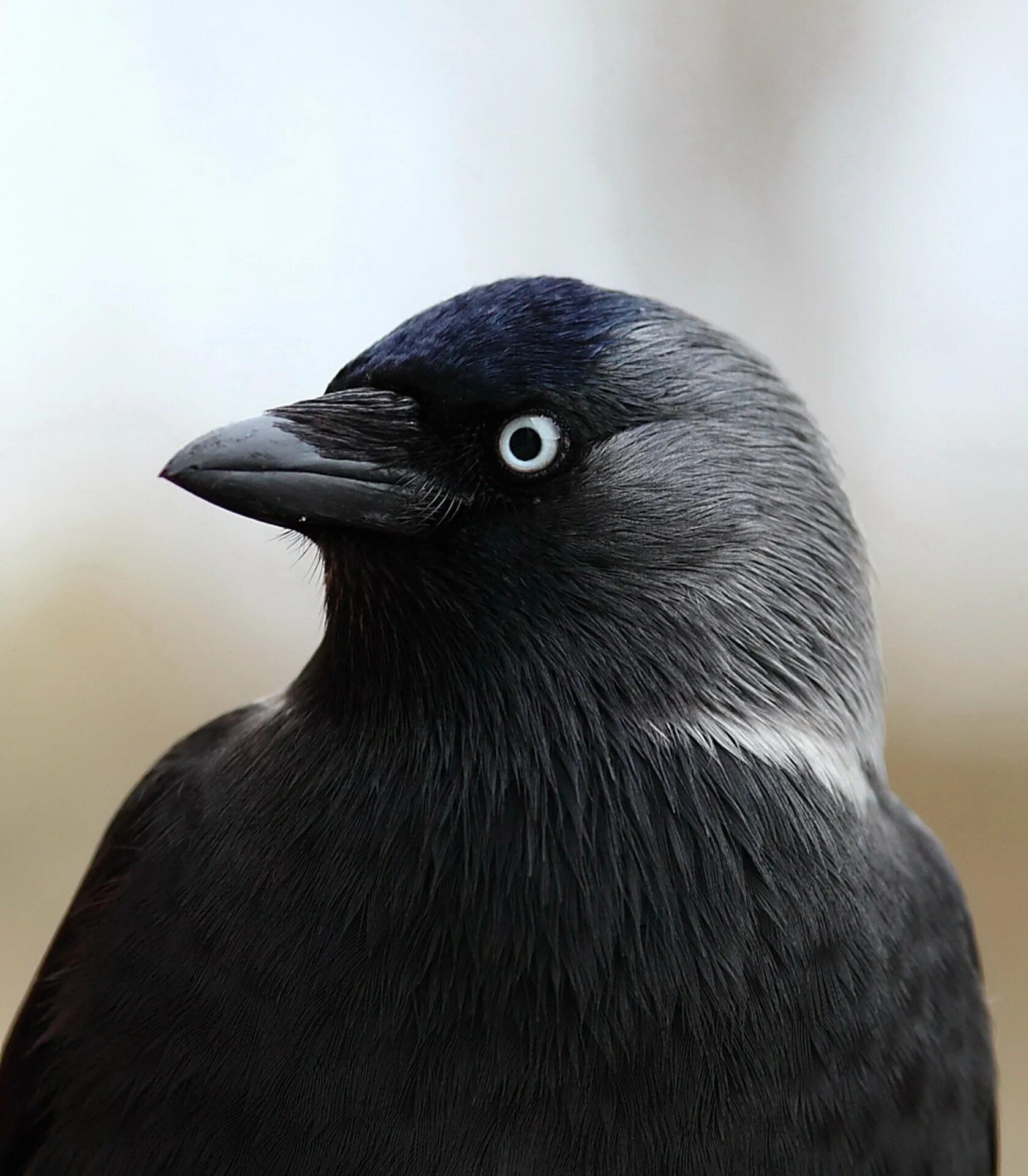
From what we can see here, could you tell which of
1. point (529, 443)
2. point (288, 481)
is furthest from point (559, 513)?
point (288, 481)

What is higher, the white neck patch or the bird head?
the bird head

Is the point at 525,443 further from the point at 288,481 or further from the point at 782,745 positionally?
the point at 782,745

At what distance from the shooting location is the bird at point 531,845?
1.03 m

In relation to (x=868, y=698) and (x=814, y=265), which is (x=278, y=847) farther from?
(x=814, y=265)

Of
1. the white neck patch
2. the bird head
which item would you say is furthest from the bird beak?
the white neck patch

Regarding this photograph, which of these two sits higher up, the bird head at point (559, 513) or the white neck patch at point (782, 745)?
the bird head at point (559, 513)

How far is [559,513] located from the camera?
1.10m

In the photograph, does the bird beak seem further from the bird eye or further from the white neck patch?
the white neck patch

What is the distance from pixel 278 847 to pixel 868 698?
58cm

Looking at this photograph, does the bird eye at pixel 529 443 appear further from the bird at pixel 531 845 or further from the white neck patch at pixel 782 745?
the white neck patch at pixel 782 745

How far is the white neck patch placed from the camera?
1.12m

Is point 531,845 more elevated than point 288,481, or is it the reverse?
point 288,481

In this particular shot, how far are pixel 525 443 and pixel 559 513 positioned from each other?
66mm

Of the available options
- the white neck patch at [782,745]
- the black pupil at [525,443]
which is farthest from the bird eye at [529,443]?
the white neck patch at [782,745]
